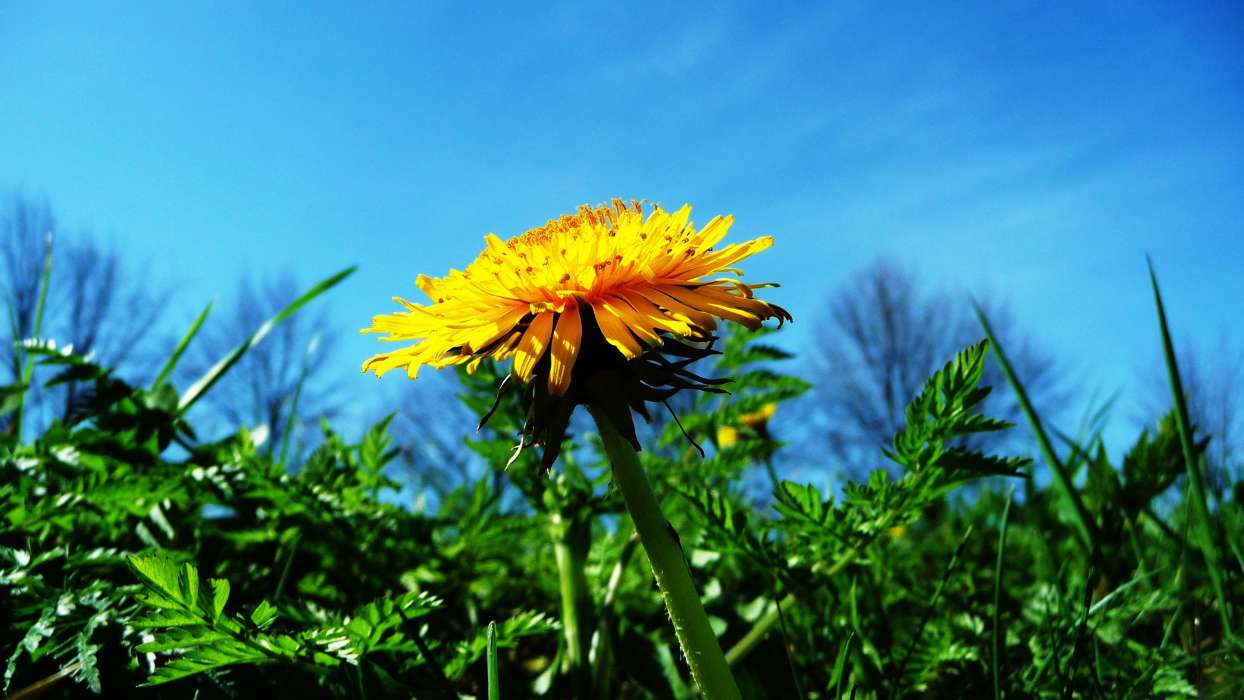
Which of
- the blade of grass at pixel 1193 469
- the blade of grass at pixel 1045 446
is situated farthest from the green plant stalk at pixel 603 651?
the blade of grass at pixel 1193 469

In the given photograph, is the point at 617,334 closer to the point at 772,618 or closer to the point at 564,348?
the point at 564,348

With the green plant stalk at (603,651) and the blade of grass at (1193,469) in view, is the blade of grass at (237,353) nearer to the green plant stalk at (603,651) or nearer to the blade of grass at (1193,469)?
the green plant stalk at (603,651)

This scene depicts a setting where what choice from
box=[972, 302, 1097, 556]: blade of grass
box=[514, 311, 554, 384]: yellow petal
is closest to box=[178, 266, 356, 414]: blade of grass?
box=[514, 311, 554, 384]: yellow petal

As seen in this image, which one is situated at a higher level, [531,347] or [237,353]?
[237,353]

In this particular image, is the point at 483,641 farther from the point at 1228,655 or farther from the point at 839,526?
the point at 1228,655

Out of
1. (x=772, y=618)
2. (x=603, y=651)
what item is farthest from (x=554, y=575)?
(x=772, y=618)

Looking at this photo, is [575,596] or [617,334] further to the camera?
[575,596]
